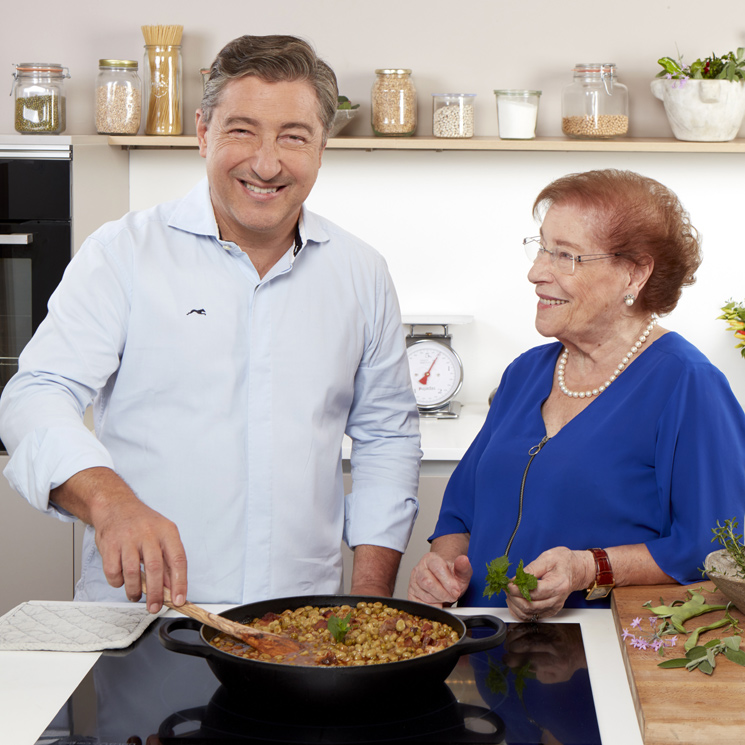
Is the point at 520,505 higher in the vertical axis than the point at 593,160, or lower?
lower

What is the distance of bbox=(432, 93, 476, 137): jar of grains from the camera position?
2.69 meters

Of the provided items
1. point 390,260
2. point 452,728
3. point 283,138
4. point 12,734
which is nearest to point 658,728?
point 452,728

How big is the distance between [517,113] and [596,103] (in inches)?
8.8

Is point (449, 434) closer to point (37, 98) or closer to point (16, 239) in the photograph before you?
point (16, 239)

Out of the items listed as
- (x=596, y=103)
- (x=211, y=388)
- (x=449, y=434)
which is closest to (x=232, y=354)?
(x=211, y=388)

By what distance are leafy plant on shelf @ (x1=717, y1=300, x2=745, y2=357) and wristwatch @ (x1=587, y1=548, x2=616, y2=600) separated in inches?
66.2

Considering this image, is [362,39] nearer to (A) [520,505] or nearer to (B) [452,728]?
(A) [520,505]

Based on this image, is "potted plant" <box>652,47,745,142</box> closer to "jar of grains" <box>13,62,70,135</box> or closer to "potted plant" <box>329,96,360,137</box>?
"potted plant" <box>329,96,360,137</box>

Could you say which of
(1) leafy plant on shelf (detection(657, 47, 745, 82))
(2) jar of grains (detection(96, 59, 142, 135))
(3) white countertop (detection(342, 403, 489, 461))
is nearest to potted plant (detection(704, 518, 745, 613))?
(3) white countertop (detection(342, 403, 489, 461))

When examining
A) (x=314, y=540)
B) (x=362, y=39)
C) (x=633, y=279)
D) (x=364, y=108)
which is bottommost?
(x=314, y=540)

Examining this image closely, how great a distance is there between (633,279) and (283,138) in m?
0.63

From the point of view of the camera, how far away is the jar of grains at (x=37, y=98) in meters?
2.59

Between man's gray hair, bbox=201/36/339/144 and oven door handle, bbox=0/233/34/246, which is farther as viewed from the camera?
oven door handle, bbox=0/233/34/246

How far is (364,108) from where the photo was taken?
113 inches
